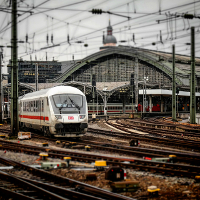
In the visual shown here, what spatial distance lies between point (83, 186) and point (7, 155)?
252 inches

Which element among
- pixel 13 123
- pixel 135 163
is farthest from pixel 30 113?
pixel 135 163

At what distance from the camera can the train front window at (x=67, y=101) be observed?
58.2ft

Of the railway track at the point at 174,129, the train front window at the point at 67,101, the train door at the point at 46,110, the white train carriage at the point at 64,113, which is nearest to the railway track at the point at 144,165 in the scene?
the white train carriage at the point at 64,113

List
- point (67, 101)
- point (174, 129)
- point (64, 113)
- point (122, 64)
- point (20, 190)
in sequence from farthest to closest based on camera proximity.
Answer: point (122, 64), point (174, 129), point (67, 101), point (64, 113), point (20, 190)

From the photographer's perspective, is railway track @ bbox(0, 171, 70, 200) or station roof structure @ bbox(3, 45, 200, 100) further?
station roof structure @ bbox(3, 45, 200, 100)

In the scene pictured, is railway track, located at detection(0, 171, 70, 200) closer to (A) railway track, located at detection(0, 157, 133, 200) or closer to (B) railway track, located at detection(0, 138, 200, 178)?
(A) railway track, located at detection(0, 157, 133, 200)

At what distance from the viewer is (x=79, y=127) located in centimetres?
1750

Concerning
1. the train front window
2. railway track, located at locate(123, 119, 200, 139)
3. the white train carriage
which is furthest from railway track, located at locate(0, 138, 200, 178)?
railway track, located at locate(123, 119, 200, 139)

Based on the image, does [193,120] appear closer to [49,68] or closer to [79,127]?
[79,127]

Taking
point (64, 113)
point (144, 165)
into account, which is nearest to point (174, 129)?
point (64, 113)

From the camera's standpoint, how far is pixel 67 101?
17.9 m

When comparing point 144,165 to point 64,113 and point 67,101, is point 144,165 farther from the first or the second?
point 67,101

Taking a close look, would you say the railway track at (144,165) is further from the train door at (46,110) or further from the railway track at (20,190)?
the train door at (46,110)

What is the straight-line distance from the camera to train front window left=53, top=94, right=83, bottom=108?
17750 millimetres
